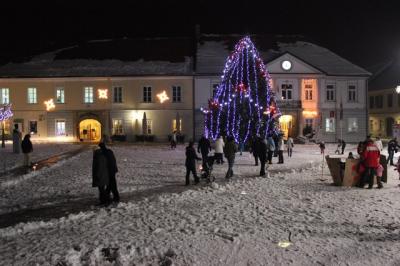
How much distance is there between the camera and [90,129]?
152ft

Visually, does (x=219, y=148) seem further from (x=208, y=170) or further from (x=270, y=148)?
(x=208, y=170)

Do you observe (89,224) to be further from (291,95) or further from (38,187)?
(291,95)

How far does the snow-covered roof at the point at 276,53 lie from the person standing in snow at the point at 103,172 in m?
32.9

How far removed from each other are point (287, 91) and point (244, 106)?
661 inches

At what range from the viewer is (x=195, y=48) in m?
48.3

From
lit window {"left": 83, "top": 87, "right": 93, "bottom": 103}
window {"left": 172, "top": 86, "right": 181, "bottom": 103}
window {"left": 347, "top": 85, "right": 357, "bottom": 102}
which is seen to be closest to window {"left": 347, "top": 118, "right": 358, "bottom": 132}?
window {"left": 347, "top": 85, "right": 357, "bottom": 102}

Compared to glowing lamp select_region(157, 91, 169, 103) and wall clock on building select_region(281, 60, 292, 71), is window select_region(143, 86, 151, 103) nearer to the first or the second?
glowing lamp select_region(157, 91, 169, 103)

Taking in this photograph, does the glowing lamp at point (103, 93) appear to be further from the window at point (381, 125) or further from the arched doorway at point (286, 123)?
the window at point (381, 125)

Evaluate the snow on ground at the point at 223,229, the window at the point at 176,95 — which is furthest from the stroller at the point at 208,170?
the window at the point at 176,95

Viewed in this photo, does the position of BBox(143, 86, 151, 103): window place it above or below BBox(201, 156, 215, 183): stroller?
above

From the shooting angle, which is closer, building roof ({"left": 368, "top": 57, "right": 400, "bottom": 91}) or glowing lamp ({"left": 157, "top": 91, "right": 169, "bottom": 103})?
glowing lamp ({"left": 157, "top": 91, "right": 169, "bottom": 103})

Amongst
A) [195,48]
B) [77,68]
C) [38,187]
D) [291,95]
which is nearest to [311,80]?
[291,95]

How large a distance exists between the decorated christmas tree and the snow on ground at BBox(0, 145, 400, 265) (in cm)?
1371

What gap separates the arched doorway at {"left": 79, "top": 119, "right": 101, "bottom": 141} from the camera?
45975 mm
